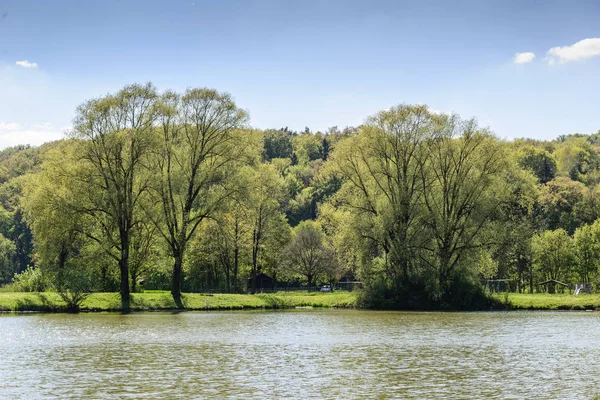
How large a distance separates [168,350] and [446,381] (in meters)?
13.8

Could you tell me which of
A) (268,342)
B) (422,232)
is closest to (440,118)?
(422,232)

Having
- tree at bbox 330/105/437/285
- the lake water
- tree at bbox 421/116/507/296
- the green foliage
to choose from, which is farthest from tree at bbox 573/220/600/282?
the green foliage

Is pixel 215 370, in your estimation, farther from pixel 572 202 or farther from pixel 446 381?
pixel 572 202

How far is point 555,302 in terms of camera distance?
2603 inches

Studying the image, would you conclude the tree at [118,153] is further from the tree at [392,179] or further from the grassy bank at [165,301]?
the tree at [392,179]

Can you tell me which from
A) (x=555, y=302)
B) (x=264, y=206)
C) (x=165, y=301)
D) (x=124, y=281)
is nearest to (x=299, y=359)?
(x=124, y=281)

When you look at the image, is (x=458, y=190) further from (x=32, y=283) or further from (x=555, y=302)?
(x=32, y=283)

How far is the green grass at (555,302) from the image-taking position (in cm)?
6425

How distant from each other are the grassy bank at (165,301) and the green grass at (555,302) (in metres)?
15.3

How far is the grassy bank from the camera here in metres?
58.4

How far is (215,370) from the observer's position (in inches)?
999

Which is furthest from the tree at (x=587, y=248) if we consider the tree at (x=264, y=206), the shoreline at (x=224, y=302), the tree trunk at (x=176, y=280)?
the tree trunk at (x=176, y=280)

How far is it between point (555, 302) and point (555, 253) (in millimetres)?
40090

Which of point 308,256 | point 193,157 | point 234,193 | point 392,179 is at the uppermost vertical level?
point 193,157
